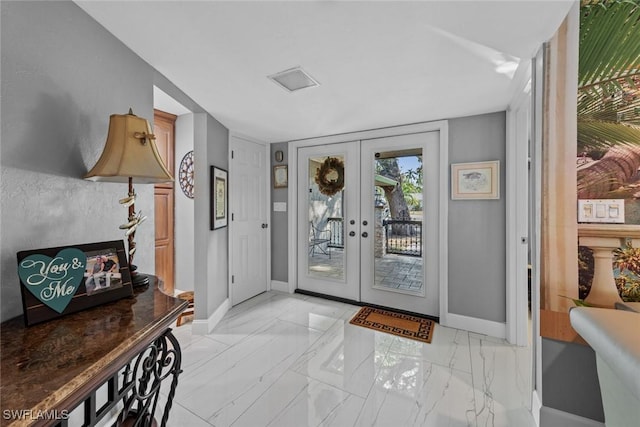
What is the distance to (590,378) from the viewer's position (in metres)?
1.36

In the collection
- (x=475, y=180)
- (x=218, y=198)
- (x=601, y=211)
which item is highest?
(x=475, y=180)

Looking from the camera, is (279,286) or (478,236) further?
(279,286)

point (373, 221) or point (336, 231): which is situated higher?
point (373, 221)

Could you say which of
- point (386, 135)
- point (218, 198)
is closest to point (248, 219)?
point (218, 198)

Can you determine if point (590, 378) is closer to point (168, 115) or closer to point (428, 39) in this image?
point (428, 39)

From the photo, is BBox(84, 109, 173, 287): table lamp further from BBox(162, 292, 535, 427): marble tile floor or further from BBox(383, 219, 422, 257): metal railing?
BBox(383, 219, 422, 257): metal railing

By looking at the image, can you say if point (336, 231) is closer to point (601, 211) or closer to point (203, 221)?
point (203, 221)

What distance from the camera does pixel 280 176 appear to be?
3711 millimetres

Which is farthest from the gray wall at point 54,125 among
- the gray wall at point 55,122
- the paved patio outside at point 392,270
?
the paved patio outside at point 392,270

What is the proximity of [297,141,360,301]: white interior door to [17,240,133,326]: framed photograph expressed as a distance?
249cm

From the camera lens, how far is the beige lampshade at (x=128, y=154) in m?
1.08

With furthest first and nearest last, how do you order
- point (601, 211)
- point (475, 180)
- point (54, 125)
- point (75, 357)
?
point (475, 180), point (601, 211), point (54, 125), point (75, 357)

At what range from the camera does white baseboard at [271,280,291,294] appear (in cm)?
372

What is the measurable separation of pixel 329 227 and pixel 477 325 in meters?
1.86
